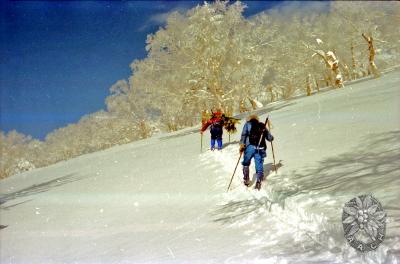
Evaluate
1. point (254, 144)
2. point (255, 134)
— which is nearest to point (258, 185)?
point (254, 144)

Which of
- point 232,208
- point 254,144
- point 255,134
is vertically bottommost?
point 232,208

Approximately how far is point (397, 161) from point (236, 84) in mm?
23229

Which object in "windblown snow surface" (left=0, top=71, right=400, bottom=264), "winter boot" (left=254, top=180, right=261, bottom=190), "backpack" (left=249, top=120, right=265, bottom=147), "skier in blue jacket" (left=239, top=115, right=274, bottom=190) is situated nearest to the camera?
"windblown snow surface" (left=0, top=71, right=400, bottom=264)

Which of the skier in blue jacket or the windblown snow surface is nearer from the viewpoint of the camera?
the windblown snow surface

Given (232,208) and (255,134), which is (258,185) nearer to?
(232,208)

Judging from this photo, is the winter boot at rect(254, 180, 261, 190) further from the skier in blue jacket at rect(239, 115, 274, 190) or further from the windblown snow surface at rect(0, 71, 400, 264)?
the skier in blue jacket at rect(239, 115, 274, 190)

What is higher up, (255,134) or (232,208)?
(255,134)

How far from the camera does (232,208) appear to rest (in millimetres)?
8562

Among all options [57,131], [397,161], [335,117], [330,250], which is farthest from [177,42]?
[57,131]

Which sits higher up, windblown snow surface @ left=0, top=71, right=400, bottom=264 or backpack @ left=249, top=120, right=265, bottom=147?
backpack @ left=249, top=120, right=265, bottom=147

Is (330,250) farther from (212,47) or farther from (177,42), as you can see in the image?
(177,42)

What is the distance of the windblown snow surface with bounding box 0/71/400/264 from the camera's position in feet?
19.0

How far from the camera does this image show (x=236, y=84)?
99.7 feet

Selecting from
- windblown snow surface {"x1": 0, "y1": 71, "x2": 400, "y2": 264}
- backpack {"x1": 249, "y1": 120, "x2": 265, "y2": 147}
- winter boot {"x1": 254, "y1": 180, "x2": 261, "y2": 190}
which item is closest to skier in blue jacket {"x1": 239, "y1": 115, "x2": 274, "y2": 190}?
backpack {"x1": 249, "y1": 120, "x2": 265, "y2": 147}
